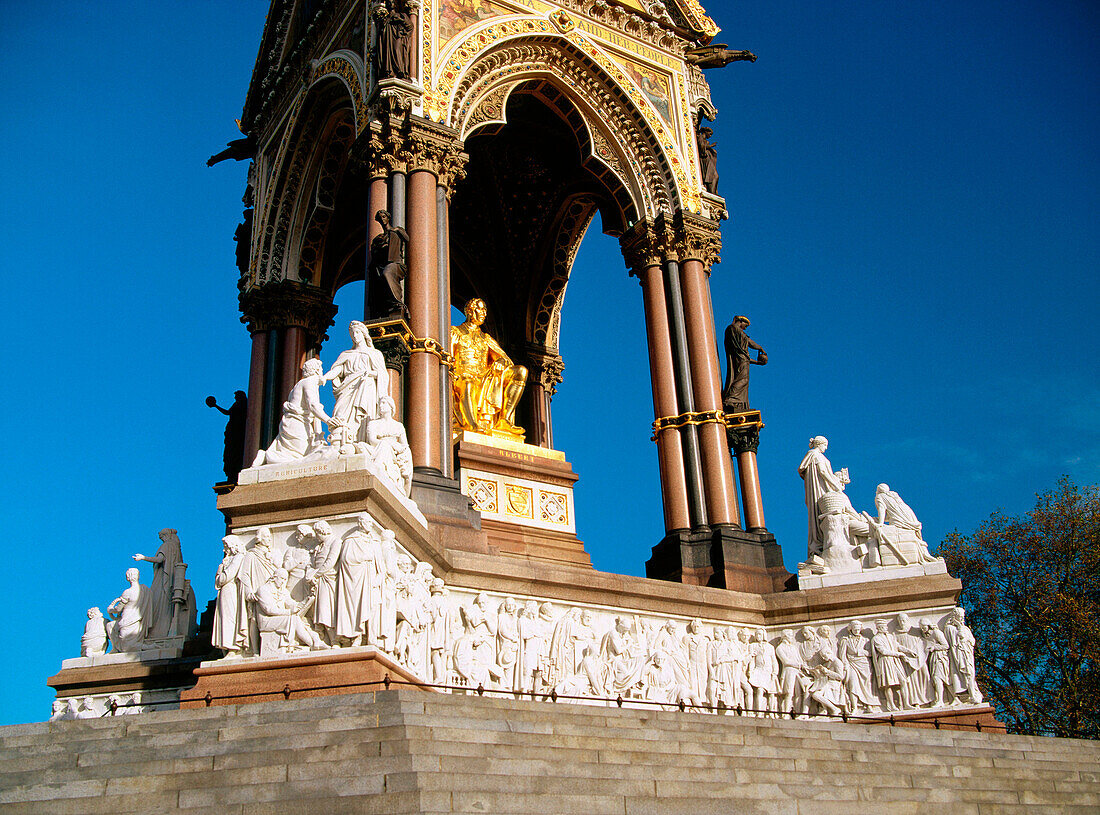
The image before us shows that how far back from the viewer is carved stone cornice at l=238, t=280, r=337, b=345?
21.1 m

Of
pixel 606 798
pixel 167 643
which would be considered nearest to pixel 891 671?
pixel 606 798

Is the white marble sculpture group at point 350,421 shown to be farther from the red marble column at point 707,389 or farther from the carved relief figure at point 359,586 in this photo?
the red marble column at point 707,389

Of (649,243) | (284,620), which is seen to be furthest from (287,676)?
(649,243)

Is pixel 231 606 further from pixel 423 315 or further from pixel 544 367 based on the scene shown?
pixel 544 367

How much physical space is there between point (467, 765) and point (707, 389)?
36.5 feet

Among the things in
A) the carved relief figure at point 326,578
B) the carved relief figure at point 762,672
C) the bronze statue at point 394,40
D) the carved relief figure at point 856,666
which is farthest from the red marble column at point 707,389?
the carved relief figure at point 326,578

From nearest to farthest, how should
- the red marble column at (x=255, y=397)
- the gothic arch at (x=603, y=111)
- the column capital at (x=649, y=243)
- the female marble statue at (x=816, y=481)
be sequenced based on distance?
1. the female marble statue at (x=816, y=481)
2. the gothic arch at (x=603, y=111)
3. the column capital at (x=649, y=243)
4. the red marble column at (x=255, y=397)

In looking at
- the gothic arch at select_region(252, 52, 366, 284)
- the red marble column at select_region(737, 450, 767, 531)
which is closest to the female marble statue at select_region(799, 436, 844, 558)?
the red marble column at select_region(737, 450, 767, 531)

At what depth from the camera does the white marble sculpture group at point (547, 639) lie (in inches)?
433

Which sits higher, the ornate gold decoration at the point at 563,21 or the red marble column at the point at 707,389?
the ornate gold decoration at the point at 563,21

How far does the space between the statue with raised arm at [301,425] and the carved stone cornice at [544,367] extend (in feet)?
35.0

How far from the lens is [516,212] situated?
2383cm

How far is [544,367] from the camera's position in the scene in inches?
918

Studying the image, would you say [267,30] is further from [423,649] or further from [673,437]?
[423,649]
